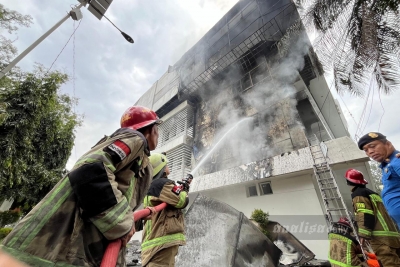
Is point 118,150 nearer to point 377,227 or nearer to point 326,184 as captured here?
point 377,227

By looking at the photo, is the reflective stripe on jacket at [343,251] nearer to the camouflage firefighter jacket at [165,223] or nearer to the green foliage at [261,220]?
the green foliage at [261,220]

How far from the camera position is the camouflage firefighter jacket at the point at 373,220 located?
2.69 metres

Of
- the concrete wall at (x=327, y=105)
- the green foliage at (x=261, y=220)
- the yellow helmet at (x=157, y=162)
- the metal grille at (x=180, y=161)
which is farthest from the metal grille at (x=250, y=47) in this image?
the yellow helmet at (x=157, y=162)

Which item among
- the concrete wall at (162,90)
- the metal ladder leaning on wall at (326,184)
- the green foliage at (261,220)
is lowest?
the green foliage at (261,220)

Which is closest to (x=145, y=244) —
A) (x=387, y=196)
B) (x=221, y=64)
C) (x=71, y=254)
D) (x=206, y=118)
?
(x=71, y=254)

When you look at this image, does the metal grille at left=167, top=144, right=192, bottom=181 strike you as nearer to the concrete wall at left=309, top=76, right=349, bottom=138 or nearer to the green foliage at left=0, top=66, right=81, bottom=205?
the green foliage at left=0, top=66, right=81, bottom=205

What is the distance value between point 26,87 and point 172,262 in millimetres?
9585

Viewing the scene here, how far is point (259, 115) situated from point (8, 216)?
582 inches

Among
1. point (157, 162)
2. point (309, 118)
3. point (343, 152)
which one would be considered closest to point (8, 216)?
point (157, 162)

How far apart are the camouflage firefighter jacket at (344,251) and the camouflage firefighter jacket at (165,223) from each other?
2769mm

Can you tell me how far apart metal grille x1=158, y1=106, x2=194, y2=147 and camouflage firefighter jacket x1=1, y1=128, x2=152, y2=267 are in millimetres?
11071

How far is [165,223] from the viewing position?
2.32 m

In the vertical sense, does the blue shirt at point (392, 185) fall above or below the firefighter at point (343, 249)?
above

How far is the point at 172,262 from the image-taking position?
87.6 inches
